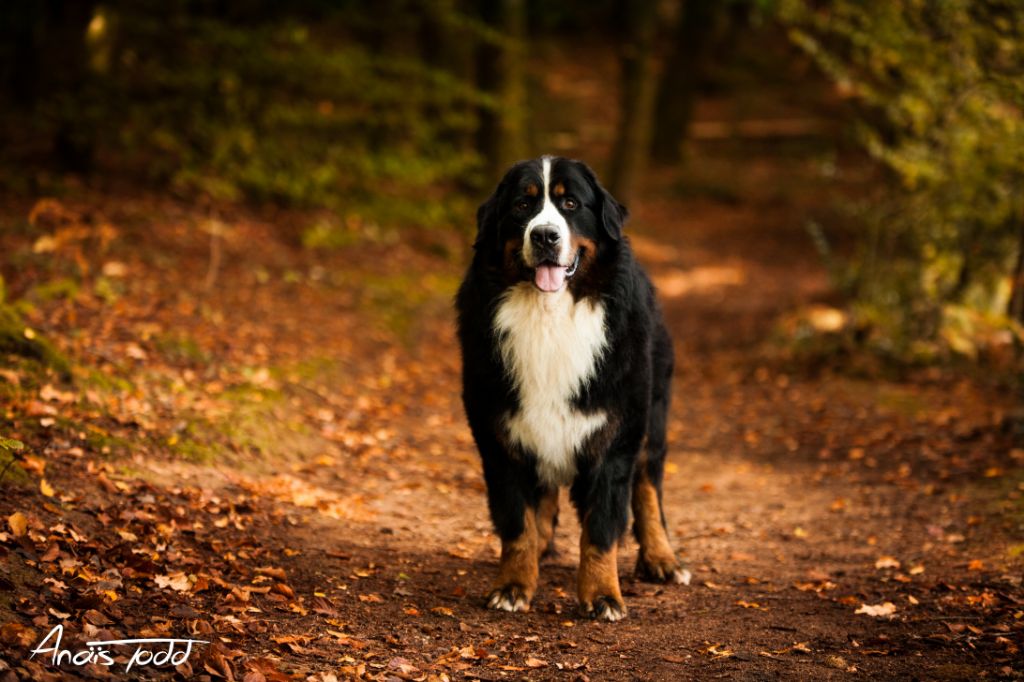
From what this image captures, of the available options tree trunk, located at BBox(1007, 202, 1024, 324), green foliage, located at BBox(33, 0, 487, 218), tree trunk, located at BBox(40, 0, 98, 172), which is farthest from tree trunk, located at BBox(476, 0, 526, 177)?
tree trunk, located at BBox(1007, 202, 1024, 324)

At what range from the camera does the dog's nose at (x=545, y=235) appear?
449cm

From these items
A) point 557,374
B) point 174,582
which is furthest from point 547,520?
point 174,582

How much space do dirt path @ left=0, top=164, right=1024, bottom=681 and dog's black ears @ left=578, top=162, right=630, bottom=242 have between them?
1.81 meters

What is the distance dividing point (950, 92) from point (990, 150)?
91cm

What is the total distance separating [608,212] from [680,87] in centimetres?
2129

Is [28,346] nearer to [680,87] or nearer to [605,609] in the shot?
[605,609]

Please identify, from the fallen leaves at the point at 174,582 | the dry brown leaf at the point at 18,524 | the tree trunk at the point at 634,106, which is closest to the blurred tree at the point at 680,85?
the tree trunk at the point at 634,106

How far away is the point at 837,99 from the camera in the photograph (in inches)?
1168

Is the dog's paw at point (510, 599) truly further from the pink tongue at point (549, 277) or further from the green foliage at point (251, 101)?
the green foliage at point (251, 101)

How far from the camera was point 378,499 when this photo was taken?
6.41m

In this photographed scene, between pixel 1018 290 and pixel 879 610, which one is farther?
pixel 1018 290

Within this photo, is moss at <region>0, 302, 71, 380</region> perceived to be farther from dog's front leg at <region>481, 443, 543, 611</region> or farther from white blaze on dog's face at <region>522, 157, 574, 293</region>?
white blaze on dog's face at <region>522, 157, 574, 293</region>

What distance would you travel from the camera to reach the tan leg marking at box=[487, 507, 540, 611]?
466 centimetres

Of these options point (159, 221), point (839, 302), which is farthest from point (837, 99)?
point (159, 221)
